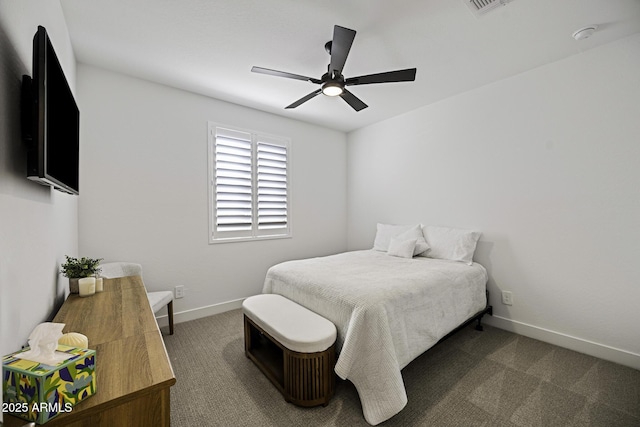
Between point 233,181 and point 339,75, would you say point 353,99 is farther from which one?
point 233,181

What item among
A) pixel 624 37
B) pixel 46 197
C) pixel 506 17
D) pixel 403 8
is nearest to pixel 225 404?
pixel 46 197

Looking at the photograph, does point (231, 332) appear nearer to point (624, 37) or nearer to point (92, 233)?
point (92, 233)

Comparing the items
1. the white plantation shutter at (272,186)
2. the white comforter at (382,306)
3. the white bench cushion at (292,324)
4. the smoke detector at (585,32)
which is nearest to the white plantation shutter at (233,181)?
the white plantation shutter at (272,186)

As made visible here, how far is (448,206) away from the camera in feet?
11.2

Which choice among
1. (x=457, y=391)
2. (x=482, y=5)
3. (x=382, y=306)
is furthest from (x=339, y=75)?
(x=457, y=391)

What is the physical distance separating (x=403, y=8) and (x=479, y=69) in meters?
1.31

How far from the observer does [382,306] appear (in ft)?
5.82

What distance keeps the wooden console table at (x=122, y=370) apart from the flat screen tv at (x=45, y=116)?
27.8 inches

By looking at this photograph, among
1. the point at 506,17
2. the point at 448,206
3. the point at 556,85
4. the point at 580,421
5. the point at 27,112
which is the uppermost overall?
the point at 506,17

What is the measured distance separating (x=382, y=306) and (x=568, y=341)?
7.02 feet

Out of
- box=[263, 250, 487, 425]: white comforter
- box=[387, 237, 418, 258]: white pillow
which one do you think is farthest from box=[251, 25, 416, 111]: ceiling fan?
box=[387, 237, 418, 258]: white pillow

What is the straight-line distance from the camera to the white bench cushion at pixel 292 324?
171 cm

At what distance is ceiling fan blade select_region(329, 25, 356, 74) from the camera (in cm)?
170

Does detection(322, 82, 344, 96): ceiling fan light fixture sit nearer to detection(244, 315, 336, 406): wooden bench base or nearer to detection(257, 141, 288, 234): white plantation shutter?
detection(257, 141, 288, 234): white plantation shutter
